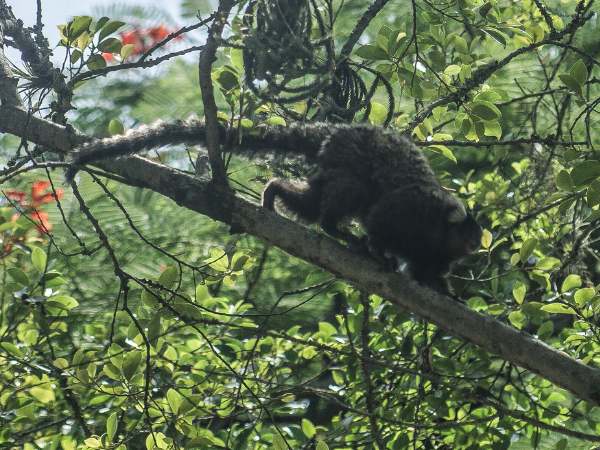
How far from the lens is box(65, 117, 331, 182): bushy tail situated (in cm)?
341

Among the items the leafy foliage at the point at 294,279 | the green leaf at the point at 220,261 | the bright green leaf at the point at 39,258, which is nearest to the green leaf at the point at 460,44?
the leafy foliage at the point at 294,279

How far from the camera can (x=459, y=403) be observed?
4.20 meters

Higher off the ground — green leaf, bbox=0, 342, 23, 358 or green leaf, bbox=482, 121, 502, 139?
green leaf, bbox=482, 121, 502, 139

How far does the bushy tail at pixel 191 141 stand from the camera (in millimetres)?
3406

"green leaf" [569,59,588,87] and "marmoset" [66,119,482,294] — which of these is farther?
"marmoset" [66,119,482,294]

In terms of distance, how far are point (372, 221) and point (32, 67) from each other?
7.97 ft

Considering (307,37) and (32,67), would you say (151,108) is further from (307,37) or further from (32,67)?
(307,37)

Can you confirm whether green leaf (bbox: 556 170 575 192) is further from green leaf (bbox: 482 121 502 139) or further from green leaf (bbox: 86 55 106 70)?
green leaf (bbox: 86 55 106 70)

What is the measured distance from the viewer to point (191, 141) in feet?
12.8

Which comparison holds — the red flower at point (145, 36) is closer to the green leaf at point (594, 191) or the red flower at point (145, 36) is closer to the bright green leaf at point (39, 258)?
the bright green leaf at point (39, 258)

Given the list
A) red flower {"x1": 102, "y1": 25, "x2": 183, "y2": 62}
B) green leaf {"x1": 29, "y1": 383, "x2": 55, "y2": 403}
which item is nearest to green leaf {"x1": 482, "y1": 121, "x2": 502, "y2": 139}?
green leaf {"x1": 29, "y1": 383, "x2": 55, "y2": 403}

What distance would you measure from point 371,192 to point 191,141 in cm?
122

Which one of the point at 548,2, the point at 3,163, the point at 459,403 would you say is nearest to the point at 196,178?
the point at 459,403

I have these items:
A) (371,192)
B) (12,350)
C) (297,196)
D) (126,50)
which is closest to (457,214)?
(371,192)
